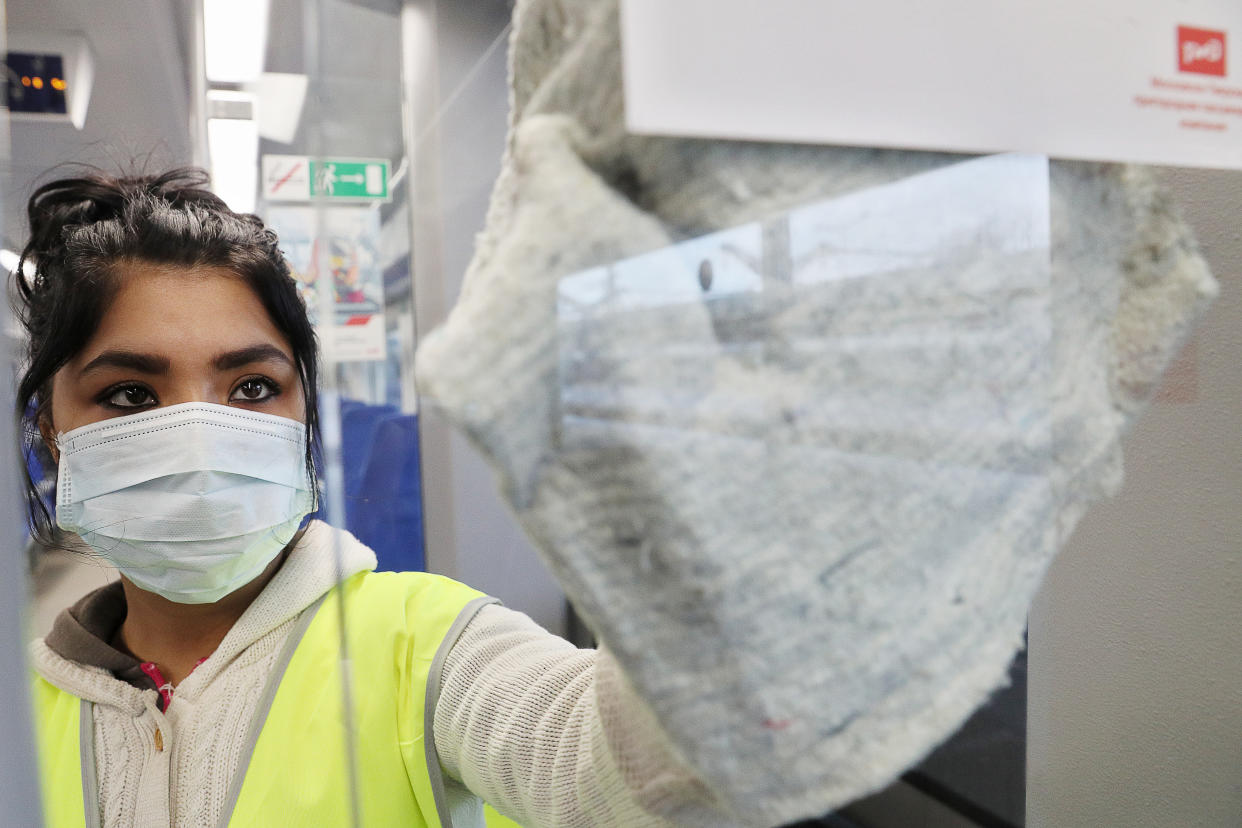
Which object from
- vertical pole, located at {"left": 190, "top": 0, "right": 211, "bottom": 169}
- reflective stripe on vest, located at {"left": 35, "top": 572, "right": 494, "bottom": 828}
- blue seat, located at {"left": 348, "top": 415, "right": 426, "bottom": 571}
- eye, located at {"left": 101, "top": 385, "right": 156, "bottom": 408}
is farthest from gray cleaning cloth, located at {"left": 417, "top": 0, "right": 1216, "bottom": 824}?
vertical pole, located at {"left": 190, "top": 0, "right": 211, "bottom": 169}

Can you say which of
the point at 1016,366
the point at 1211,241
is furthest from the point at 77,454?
the point at 1211,241

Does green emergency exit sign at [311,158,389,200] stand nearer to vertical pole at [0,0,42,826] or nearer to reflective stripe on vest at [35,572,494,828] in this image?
vertical pole at [0,0,42,826]

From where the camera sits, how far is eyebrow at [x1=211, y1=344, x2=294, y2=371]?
2.00 feet

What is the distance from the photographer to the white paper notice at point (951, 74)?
265mm

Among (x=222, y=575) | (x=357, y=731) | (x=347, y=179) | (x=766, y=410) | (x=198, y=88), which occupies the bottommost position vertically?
(x=357, y=731)

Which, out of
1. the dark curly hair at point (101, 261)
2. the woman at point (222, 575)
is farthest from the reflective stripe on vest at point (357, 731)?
the dark curly hair at point (101, 261)

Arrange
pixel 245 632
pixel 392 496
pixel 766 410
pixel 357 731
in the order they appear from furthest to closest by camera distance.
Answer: pixel 245 632
pixel 357 731
pixel 392 496
pixel 766 410

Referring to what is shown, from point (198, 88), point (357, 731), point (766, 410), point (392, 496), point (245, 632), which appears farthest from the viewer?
point (198, 88)

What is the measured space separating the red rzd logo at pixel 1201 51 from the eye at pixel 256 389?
596mm

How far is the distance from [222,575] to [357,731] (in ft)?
0.54

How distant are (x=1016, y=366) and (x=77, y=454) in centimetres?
64

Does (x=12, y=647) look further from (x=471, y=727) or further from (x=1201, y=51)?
(x=1201, y=51)

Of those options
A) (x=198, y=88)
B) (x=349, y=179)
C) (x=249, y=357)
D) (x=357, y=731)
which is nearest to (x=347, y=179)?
(x=349, y=179)

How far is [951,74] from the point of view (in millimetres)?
309
